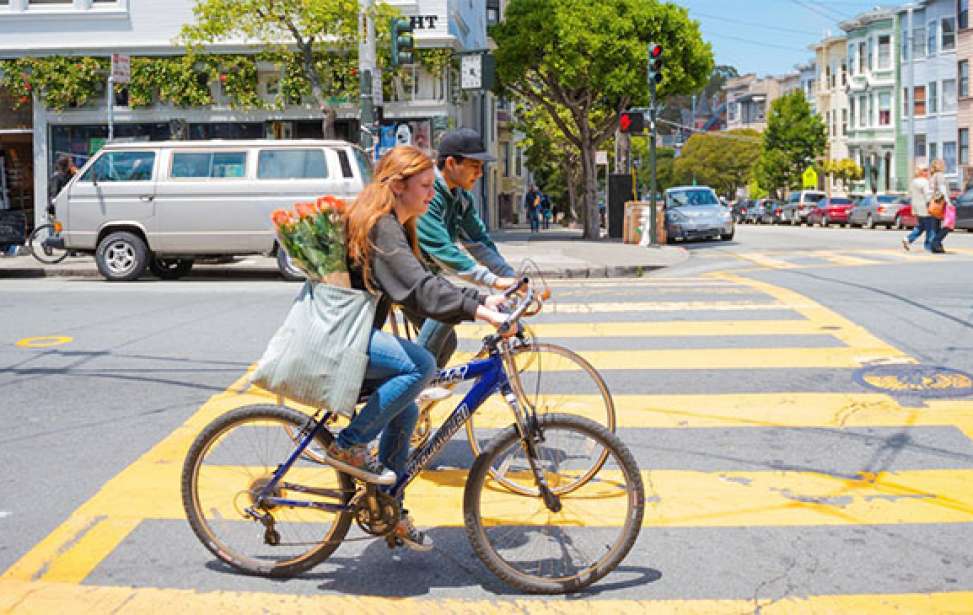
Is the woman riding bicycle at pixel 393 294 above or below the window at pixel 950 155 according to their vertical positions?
below

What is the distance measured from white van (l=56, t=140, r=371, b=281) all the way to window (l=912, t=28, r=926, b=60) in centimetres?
5510

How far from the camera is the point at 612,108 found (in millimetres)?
35688

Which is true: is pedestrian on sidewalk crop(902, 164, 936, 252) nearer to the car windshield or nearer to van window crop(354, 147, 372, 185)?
van window crop(354, 147, 372, 185)

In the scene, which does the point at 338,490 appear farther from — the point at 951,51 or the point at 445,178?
the point at 951,51

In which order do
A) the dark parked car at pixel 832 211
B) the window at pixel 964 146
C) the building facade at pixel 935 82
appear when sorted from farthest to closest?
the building facade at pixel 935 82 → the window at pixel 964 146 → the dark parked car at pixel 832 211

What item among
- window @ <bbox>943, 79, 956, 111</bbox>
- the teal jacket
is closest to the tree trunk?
the teal jacket

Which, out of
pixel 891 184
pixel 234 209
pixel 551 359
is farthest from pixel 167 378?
pixel 891 184

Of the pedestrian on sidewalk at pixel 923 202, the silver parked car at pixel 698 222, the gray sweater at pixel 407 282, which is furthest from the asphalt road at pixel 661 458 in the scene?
the silver parked car at pixel 698 222

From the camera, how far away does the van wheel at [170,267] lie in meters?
17.2

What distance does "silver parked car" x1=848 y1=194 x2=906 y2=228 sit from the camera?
44.1 m

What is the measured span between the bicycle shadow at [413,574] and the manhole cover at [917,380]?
3.76m

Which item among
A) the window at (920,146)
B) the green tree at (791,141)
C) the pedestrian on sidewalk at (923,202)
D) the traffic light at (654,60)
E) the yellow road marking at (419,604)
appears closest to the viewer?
the yellow road marking at (419,604)

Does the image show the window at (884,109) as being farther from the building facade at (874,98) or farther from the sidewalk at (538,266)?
the sidewalk at (538,266)

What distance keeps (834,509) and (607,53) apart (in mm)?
28270
